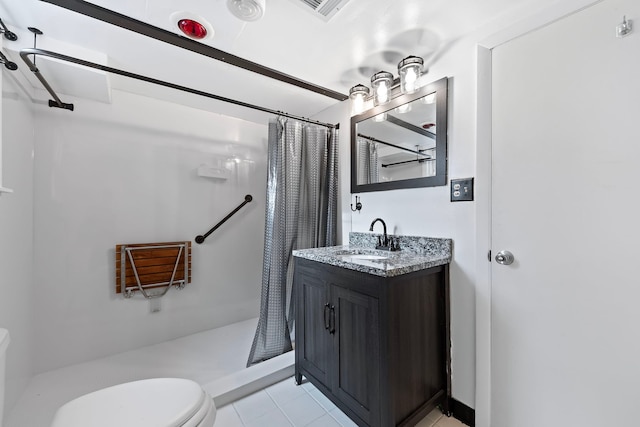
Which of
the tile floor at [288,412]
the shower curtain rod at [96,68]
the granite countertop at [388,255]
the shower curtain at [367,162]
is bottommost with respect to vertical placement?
the tile floor at [288,412]

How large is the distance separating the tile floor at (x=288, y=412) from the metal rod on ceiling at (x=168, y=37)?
210 centimetres

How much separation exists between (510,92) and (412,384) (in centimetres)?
150

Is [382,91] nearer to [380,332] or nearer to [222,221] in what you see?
[380,332]

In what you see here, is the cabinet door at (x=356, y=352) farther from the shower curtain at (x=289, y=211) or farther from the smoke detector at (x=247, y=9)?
the smoke detector at (x=247, y=9)

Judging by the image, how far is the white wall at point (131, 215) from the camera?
70.2 inches

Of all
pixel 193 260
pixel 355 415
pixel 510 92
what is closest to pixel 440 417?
pixel 355 415

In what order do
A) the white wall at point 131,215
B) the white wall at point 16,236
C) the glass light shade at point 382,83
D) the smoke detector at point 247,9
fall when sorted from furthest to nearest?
the white wall at point 131,215 < the glass light shade at point 382,83 < the white wall at point 16,236 < the smoke detector at point 247,9

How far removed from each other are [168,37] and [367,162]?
1.45 m

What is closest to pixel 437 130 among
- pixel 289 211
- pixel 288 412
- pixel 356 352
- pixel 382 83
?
pixel 382 83

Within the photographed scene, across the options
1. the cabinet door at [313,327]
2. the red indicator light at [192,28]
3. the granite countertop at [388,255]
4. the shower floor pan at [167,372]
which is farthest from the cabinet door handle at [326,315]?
the red indicator light at [192,28]

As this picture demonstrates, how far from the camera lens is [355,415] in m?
1.24

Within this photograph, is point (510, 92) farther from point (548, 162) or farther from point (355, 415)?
point (355, 415)

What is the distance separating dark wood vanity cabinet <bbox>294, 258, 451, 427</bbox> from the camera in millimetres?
1123

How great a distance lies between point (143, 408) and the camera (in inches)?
33.8
